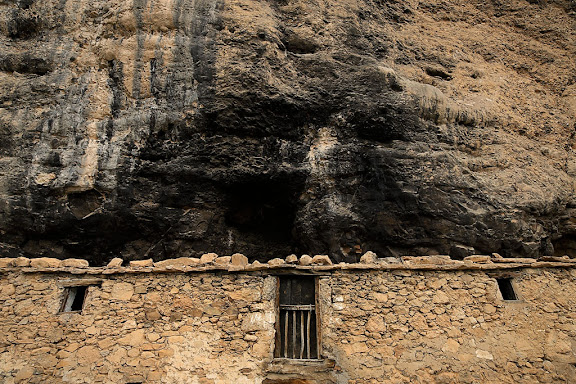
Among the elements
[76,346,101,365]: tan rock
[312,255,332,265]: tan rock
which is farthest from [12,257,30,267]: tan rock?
[312,255,332,265]: tan rock

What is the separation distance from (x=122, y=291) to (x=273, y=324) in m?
2.48

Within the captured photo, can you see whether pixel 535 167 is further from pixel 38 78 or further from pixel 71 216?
pixel 38 78

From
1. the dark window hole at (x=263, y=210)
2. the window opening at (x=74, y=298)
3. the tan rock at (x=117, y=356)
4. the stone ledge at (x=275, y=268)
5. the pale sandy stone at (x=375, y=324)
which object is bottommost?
the tan rock at (x=117, y=356)

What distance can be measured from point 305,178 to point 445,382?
457cm

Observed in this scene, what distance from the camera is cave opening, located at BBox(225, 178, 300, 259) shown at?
1019cm

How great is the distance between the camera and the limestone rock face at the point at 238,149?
31.1 feet

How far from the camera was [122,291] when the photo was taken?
7.90m

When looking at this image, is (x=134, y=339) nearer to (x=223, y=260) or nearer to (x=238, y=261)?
(x=223, y=260)

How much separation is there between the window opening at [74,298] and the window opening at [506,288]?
6.79 meters

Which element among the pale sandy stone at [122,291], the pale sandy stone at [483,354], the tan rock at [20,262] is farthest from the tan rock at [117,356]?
the pale sandy stone at [483,354]

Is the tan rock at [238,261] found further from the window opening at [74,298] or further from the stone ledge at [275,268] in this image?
the window opening at [74,298]

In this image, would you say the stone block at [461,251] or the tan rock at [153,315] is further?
the stone block at [461,251]

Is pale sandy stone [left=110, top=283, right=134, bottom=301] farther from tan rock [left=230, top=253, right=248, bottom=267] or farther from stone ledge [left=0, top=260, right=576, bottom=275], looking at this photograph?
tan rock [left=230, top=253, right=248, bottom=267]

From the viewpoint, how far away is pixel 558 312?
25.8 feet
